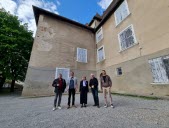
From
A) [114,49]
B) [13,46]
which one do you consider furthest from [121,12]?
[13,46]

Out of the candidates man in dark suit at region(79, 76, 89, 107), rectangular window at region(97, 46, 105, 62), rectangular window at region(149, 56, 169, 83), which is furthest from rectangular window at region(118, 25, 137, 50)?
man in dark suit at region(79, 76, 89, 107)

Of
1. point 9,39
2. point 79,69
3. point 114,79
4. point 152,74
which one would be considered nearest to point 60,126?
point 152,74

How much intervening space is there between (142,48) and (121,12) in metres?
4.72

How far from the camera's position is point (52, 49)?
1118 cm

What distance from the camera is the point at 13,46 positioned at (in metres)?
11.8

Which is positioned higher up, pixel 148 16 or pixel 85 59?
pixel 148 16

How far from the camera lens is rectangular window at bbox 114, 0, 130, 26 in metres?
9.44

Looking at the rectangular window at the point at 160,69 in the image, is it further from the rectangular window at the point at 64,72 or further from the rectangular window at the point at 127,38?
the rectangular window at the point at 64,72

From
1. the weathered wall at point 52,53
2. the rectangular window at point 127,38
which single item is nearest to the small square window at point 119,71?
the rectangular window at point 127,38

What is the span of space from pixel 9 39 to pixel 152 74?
14.6 m

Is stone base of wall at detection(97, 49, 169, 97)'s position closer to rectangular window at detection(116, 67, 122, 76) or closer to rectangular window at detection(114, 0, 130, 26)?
rectangular window at detection(116, 67, 122, 76)

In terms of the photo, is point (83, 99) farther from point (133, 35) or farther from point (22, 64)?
point (22, 64)

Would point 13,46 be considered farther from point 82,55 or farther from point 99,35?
point 99,35

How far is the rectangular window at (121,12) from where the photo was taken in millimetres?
9440
